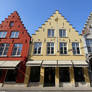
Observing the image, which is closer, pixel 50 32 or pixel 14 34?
pixel 14 34

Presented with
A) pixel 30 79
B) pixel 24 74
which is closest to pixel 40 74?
pixel 30 79

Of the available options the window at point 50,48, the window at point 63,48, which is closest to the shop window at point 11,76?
the window at point 50,48

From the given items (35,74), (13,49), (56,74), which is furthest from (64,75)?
(13,49)

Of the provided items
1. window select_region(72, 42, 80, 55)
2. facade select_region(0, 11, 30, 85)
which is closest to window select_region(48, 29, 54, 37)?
facade select_region(0, 11, 30, 85)

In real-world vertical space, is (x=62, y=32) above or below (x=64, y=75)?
above

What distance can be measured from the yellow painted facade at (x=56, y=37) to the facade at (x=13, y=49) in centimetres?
164

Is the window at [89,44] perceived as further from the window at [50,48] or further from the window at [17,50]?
the window at [17,50]

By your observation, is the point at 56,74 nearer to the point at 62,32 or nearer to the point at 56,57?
the point at 56,57

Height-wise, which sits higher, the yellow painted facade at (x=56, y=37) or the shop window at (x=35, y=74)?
the yellow painted facade at (x=56, y=37)

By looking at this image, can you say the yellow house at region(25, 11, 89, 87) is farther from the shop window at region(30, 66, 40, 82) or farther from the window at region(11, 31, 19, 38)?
the window at region(11, 31, 19, 38)

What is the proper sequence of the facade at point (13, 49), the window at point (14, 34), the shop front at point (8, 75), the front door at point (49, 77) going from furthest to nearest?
the window at point (14, 34), the facade at point (13, 49), the front door at point (49, 77), the shop front at point (8, 75)

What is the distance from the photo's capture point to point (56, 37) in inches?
579

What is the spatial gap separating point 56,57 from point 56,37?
3.87 meters

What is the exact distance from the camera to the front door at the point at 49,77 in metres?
11.7
